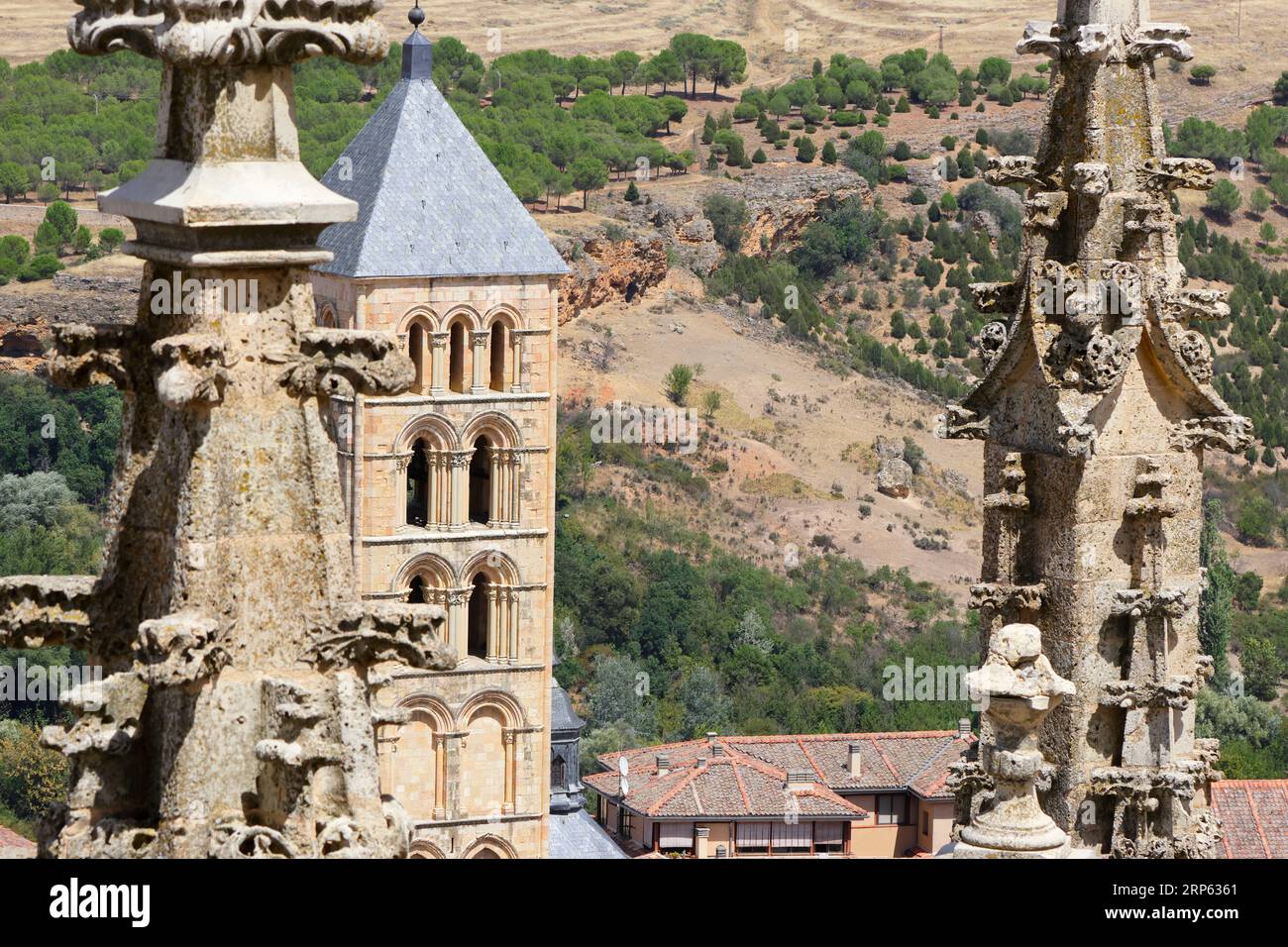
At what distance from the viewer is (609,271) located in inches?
5802

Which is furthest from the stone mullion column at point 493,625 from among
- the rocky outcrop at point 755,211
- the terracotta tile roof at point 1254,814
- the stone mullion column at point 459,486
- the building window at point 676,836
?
the rocky outcrop at point 755,211

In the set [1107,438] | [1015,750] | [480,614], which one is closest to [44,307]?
[480,614]

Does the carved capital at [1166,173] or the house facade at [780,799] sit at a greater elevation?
the carved capital at [1166,173]

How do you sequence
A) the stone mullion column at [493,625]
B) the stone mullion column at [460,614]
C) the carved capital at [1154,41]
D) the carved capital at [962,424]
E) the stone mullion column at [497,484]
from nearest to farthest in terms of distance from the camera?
the carved capital at [1154,41] → the carved capital at [962,424] → the stone mullion column at [460,614] → the stone mullion column at [493,625] → the stone mullion column at [497,484]

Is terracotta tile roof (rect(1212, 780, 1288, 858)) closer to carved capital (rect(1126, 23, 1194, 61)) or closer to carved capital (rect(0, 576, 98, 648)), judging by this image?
carved capital (rect(1126, 23, 1194, 61))

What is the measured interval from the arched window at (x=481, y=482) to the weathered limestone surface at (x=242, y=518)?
48.3 metres

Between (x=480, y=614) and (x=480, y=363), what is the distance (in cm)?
432

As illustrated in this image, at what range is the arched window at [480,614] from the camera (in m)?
57.5

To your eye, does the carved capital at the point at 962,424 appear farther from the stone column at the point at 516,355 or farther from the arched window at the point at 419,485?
the stone column at the point at 516,355

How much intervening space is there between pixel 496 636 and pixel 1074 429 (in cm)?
4341

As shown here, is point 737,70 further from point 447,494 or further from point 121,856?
point 121,856
